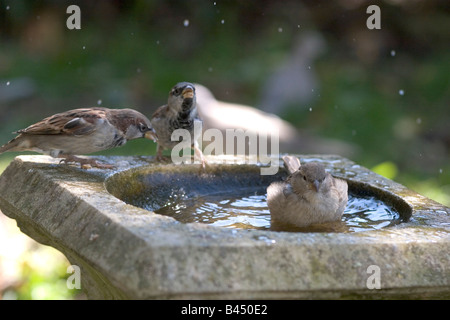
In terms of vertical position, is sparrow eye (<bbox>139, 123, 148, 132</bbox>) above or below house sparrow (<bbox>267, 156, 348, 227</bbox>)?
above

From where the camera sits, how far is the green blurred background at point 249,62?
30.0 ft

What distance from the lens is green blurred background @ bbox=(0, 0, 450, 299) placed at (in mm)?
9148

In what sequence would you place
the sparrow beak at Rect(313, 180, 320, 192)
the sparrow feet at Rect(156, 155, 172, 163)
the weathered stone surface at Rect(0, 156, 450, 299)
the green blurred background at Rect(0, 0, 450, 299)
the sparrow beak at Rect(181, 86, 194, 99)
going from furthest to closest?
1. the green blurred background at Rect(0, 0, 450, 299)
2. the sparrow beak at Rect(181, 86, 194, 99)
3. the sparrow feet at Rect(156, 155, 172, 163)
4. the sparrow beak at Rect(313, 180, 320, 192)
5. the weathered stone surface at Rect(0, 156, 450, 299)

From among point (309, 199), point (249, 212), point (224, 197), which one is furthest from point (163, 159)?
point (309, 199)

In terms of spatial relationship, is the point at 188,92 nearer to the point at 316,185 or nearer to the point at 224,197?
the point at 224,197

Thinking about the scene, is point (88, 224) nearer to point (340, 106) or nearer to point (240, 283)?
point (240, 283)

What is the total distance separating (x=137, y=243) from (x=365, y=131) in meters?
7.09

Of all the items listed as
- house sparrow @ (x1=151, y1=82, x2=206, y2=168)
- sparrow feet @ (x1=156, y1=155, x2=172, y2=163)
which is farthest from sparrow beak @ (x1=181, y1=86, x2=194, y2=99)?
sparrow feet @ (x1=156, y1=155, x2=172, y2=163)

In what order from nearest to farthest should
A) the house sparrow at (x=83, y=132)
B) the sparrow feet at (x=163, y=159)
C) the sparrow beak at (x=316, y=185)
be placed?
the sparrow beak at (x=316, y=185) → the house sparrow at (x=83, y=132) → the sparrow feet at (x=163, y=159)

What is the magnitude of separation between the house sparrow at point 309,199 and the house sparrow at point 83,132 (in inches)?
39.1

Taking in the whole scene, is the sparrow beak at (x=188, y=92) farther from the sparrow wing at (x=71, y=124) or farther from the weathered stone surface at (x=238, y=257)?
the weathered stone surface at (x=238, y=257)

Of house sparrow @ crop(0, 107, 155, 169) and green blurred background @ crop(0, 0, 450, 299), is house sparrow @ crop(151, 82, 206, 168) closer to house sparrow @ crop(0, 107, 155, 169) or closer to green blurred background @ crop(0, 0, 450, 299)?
house sparrow @ crop(0, 107, 155, 169)

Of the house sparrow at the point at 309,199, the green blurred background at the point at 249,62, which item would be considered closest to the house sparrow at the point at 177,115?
the house sparrow at the point at 309,199

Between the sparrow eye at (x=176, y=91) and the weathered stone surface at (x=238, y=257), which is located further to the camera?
the sparrow eye at (x=176, y=91)
